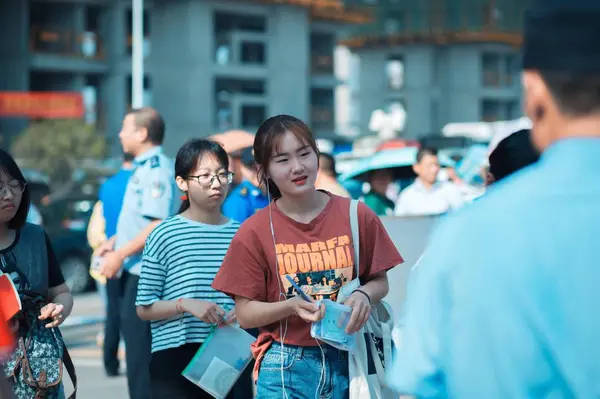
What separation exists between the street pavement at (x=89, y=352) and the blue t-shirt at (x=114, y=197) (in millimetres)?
1117

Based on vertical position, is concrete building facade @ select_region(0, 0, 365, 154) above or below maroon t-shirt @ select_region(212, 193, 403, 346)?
above

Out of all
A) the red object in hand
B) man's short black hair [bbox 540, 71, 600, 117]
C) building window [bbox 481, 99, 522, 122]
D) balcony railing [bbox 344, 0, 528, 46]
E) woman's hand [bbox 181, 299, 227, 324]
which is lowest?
woman's hand [bbox 181, 299, 227, 324]

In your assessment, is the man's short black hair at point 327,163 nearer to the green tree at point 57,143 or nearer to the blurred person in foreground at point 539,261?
the blurred person in foreground at point 539,261

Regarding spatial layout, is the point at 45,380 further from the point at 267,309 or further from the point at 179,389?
the point at 267,309

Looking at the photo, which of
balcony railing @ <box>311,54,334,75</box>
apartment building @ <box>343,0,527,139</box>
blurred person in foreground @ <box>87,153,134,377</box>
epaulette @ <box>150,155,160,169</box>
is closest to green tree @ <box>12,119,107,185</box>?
balcony railing @ <box>311,54,334,75</box>

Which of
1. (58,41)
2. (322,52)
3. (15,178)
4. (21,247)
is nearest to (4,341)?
(21,247)

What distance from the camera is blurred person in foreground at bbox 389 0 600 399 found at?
6.04 feet

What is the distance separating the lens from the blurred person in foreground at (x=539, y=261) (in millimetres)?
1842

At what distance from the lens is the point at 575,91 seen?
1896 millimetres

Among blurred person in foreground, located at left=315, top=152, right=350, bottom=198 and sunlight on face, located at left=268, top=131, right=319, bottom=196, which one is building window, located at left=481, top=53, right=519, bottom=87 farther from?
sunlight on face, located at left=268, top=131, right=319, bottom=196

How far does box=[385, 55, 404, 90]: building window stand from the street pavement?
178 feet

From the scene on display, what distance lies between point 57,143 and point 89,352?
32.0m

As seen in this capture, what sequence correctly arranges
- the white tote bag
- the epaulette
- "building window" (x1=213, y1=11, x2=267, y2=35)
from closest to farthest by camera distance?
the white tote bag < the epaulette < "building window" (x1=213, y1=11, x2=267, y2=35)

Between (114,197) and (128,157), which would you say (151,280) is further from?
(128,157)
